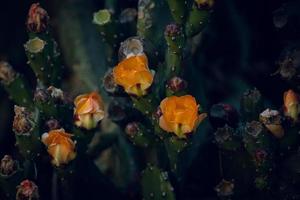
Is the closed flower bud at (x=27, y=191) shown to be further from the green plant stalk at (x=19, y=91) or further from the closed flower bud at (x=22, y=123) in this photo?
the green plant stalk at (x=19, y=91)

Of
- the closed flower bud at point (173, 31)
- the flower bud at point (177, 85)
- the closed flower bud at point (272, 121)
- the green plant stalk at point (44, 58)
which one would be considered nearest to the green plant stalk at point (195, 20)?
the closed flower bud at point (173, 31)

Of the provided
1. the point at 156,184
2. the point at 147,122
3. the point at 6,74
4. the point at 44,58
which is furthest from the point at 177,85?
the point at 6,74

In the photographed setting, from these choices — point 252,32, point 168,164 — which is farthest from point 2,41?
point 252,32

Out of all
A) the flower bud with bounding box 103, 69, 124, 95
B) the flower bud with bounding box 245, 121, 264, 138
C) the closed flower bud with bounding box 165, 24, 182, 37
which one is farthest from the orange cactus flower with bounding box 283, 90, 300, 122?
the flower bud with bounding box 103, 69, 124, 95

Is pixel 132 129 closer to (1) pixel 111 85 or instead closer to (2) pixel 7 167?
(1) pixel 111 85

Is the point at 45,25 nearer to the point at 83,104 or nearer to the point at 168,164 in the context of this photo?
the point at 83,104

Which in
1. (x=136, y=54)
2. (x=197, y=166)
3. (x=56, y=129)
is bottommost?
(x=197, y=166)
